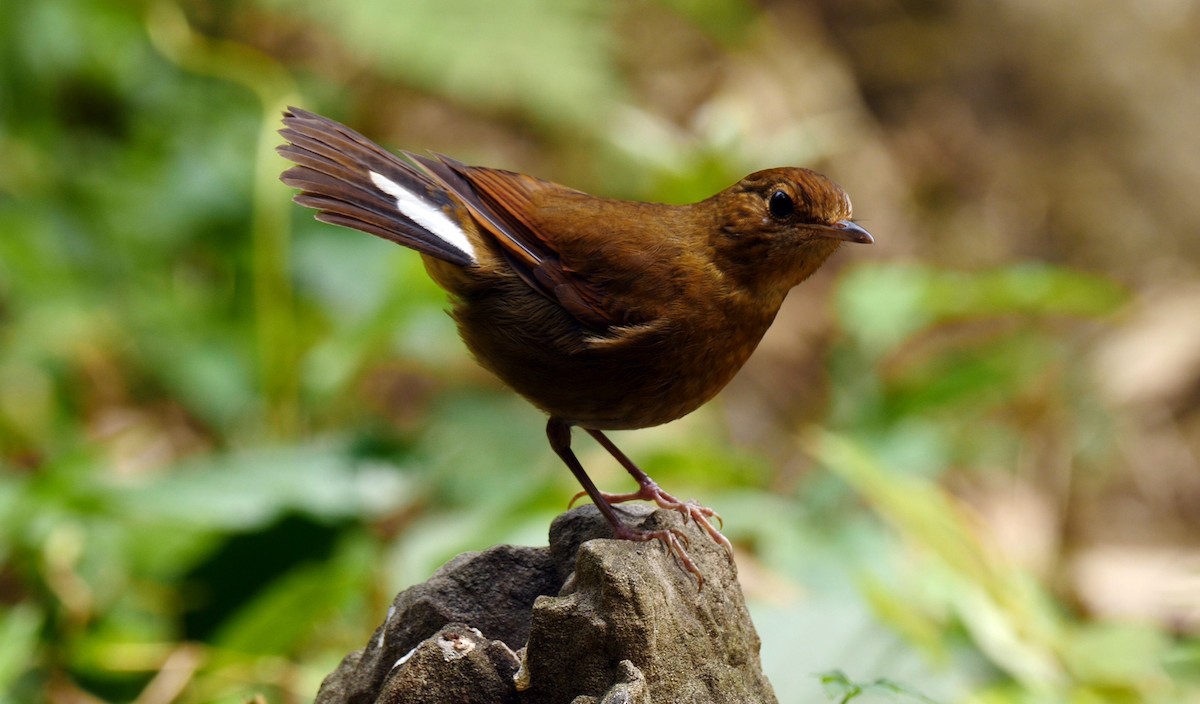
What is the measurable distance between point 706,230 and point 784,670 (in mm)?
1339

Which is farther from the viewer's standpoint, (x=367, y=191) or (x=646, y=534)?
(x=367, y=191)

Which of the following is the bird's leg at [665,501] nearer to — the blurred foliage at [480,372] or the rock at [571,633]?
the rock at [571,633]

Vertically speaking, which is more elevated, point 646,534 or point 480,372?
point 480,372

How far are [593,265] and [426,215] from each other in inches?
16.3

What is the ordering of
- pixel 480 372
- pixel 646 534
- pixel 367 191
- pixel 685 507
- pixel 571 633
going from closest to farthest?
pixel 571 633 < pixel 646 534 < pixel 685 507 < pixel 367 191 < pixel 480 372

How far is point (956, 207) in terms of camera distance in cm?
995

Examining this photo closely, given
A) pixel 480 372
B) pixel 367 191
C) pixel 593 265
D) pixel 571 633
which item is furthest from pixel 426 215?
pixel 480 372

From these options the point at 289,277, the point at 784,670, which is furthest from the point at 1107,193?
the point at 784,670

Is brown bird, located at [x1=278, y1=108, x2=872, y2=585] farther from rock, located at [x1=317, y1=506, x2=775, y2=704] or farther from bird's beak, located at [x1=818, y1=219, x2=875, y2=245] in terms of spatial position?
rock, located at [x1=317, y1=506, x2=775, y2=704]

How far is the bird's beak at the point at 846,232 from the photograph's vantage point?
3.02 m

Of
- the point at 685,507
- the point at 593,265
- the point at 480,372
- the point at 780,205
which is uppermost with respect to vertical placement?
the point at 480,372

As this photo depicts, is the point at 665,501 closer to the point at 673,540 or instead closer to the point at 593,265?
the point at 673,540

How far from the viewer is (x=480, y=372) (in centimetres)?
779

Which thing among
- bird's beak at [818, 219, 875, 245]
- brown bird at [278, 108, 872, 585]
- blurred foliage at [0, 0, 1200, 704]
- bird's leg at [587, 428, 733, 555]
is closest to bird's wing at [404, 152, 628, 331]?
brown bird at [278, 108, 872, 585]
